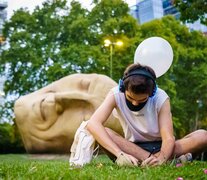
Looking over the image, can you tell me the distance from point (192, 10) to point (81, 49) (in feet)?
49.3

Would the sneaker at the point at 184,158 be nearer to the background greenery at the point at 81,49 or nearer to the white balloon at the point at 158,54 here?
the white balloon at the point at 158,54

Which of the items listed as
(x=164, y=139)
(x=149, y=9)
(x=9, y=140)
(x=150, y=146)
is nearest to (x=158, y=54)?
(x=150, y=146)

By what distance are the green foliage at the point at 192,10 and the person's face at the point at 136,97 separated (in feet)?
28.0

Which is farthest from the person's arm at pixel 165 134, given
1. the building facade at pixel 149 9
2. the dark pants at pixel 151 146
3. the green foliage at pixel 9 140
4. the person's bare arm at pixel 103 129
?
the building facade at pixel 149 9

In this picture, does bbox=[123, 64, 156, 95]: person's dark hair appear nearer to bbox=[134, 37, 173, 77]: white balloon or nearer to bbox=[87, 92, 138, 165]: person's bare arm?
bbox=[87, 92, 138, 165]: person's bare arm

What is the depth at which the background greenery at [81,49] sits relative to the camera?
27391mm

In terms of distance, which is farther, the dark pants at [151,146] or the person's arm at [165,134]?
the dark pants at [151,146]

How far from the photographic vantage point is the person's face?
4414 mm

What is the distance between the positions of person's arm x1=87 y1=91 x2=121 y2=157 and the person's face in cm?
22

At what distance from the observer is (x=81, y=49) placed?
1073 inches

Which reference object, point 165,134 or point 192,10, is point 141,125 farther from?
point 192,10

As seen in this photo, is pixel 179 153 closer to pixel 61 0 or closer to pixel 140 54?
pixel 140 54

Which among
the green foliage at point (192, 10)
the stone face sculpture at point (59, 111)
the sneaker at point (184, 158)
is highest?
the green foliage at point (192, 10)

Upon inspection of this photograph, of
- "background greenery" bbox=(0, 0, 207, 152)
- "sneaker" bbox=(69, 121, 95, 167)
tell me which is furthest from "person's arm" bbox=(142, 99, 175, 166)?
"background greenery" bbox=(0, 0, 207, 152)
